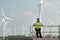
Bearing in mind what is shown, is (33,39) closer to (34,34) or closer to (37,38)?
(37,38)

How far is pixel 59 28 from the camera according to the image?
708 inches

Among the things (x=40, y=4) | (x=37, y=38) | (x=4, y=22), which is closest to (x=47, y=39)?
(x=37, y=38)

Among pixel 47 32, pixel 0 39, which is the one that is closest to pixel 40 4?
pixel 47 32

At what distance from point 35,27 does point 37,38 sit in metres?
0.94

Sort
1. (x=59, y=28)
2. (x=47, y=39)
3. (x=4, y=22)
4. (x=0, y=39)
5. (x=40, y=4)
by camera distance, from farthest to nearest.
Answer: (x=0, y=39)
(x=4, y=22)
(x=40, y=4)
(x=59, y=28)
(x=47, y=39)

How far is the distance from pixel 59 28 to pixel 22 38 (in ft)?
9.56

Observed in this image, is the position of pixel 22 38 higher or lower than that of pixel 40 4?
lower

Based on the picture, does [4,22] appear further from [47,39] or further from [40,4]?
[47,39]

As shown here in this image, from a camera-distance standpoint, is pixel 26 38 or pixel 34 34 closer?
pixel 26 38

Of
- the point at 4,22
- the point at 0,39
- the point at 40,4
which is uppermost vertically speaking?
the point at 40,4

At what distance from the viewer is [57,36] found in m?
17.5

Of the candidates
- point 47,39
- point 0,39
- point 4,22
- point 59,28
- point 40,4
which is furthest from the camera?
point 0,39

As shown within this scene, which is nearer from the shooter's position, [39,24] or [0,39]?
[39,24]

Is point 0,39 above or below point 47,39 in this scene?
below
